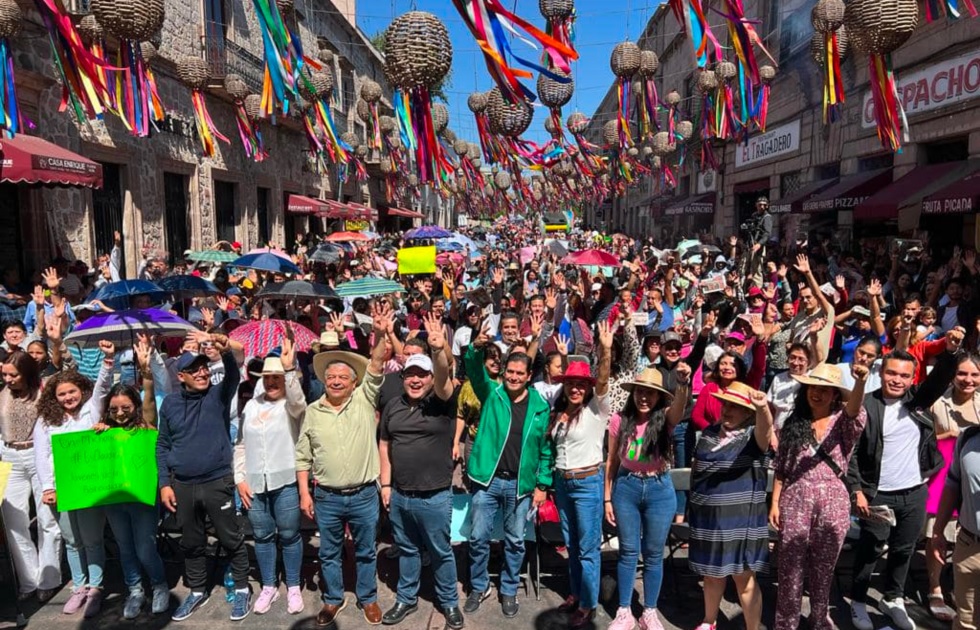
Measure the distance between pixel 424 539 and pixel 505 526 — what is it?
0.54 metres

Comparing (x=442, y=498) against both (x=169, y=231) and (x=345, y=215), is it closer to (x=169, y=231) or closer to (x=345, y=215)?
(x=169, y=231)

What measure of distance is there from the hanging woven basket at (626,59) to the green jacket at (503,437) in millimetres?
8282

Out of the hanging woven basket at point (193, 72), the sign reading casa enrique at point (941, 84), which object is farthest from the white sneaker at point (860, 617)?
the hanging woven basket at point (193, 72)

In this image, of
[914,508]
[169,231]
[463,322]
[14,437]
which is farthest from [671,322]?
[169,231]

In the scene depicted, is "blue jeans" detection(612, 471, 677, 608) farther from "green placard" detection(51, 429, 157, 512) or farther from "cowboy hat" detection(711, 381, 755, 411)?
"green placard" detection(51, 429, 157, 512)

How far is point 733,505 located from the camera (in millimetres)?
3602

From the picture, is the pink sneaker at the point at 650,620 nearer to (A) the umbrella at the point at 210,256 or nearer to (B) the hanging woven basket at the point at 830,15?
(B) the hanging woven basket at the point at 830,15

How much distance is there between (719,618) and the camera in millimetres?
4156

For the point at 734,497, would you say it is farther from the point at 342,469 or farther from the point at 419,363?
the point at 342,469

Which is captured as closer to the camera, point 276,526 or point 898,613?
point 898,613

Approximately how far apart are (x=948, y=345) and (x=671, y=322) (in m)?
2.97

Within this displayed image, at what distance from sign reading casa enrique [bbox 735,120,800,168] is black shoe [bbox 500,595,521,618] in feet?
58.5

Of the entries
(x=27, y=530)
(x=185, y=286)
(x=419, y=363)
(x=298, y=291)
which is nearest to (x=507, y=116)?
(x=298, y=291)

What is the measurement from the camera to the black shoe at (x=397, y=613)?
13.6ft
